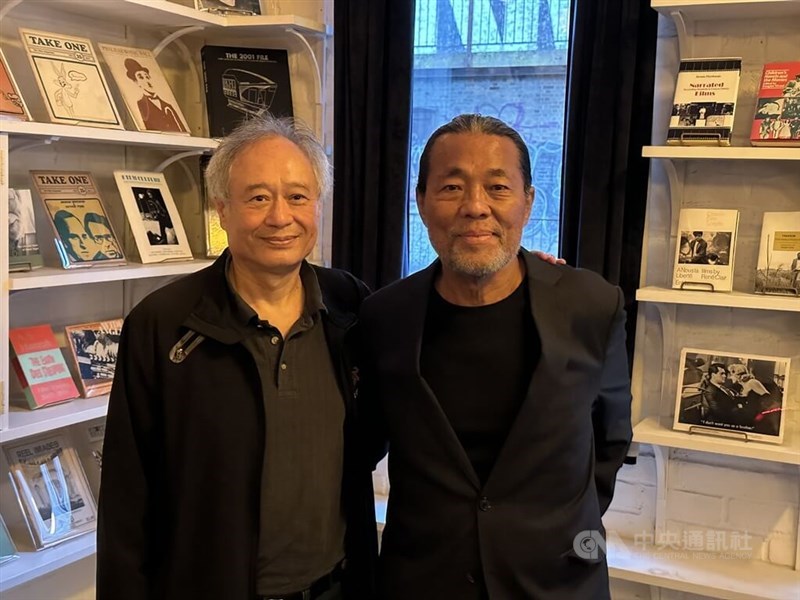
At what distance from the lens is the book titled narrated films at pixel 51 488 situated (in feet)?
6.86

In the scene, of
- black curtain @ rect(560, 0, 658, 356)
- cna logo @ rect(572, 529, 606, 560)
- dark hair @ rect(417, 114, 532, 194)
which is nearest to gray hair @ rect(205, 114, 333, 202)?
dark hair @ rect(417, 114, 532, 194)

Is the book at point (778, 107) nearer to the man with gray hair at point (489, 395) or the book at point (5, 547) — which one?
the man with gray hair at point (489, 395)

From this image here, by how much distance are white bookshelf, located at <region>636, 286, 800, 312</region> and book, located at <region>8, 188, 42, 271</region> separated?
1.56 meters

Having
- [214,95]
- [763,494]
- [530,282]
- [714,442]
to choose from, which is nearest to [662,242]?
[714,442]

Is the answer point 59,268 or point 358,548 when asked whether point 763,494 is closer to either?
point 358,548

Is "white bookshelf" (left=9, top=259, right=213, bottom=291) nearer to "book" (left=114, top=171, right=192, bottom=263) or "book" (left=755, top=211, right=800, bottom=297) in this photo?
"book" (left=114, top=171, right=192, bottom=263)

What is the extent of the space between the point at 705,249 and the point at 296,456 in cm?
126

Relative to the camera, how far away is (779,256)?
6.71ft

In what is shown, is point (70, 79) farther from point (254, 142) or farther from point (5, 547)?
point (5, 547)

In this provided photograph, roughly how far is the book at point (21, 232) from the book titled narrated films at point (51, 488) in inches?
19.4

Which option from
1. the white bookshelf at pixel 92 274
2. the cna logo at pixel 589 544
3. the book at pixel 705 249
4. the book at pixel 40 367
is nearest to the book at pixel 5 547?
the book at pixel 40 367

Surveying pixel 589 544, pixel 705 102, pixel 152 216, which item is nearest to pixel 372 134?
pixel 152 216

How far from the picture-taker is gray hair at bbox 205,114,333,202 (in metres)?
1.52

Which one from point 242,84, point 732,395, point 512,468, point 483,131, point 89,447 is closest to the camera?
point 512,468
